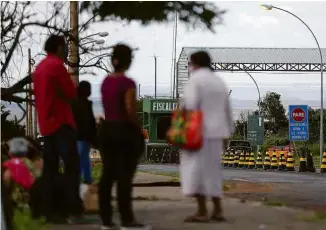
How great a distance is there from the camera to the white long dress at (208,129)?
5.88 metres

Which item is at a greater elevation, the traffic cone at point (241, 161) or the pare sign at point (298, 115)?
the pare sign at point (298, 115)

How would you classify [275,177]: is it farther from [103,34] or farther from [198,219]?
[198,219]

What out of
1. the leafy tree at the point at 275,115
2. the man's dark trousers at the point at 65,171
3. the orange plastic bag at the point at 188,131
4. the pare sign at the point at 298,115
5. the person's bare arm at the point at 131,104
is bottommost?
the man's dark trousers at the point at 65,171

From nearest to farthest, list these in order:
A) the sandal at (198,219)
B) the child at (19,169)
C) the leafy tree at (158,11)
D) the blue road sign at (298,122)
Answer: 1. the child at (19,169)
2. the sandal at (198,219)
3. the leafy tree at (158,11)
4. the blue road sign at (298,122)

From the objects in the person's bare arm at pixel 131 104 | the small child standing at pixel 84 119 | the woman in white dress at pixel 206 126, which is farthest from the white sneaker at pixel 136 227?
the small child standing at pixel 84 119

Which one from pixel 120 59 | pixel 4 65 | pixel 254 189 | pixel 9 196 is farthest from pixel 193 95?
pixel 254 189

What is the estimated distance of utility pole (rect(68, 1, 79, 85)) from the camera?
819 cm

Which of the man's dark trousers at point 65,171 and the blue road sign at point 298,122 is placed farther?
the blue road sign at point 298,122

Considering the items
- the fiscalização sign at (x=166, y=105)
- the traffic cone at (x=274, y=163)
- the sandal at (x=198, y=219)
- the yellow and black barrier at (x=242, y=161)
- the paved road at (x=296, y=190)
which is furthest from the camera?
the yellow and black barrier at (x=242, y=161)

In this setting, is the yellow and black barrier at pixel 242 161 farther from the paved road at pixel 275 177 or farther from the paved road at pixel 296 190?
the paved road at pixel 296 190

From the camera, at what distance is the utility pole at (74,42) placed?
8.19 meters

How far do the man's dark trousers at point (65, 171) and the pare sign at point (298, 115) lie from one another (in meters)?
23.8

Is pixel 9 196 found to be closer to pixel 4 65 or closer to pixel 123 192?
pixel 123 192

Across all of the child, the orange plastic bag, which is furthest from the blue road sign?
the orange plastic bag
